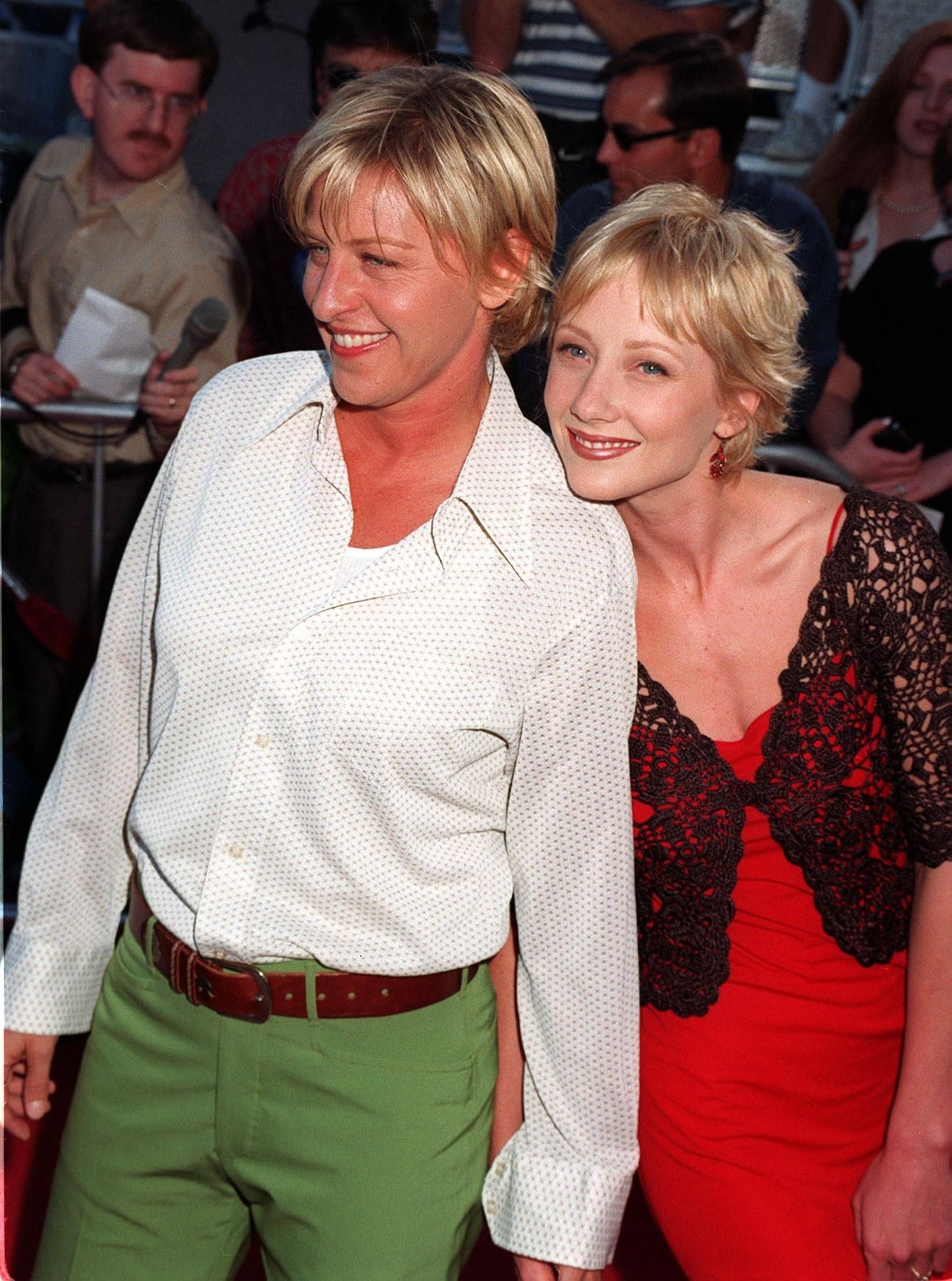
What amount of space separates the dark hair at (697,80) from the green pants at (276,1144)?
6.85 feet

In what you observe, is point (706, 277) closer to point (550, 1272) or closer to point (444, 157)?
point (444, 157)

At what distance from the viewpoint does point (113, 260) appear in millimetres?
3090

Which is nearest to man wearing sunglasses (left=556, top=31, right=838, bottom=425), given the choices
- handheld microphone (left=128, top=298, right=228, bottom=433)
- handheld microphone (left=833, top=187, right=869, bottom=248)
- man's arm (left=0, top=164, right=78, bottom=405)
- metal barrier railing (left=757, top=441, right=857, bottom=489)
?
metal barrier railing (left=757, top=441, right=857, bottom=489)

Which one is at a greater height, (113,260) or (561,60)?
(561,60)

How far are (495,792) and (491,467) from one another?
351mm

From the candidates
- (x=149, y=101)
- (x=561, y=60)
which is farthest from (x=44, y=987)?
(x=561, y=60)

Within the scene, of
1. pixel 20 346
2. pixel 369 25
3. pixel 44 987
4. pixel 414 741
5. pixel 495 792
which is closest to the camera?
pixel 414 741

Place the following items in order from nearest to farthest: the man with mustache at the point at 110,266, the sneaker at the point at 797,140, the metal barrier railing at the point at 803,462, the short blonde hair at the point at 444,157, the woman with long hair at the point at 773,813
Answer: the short blonde hair at the point at 444,157 < the woman with long hair at the point at 773,813 < the metal barrier railing at the point at 803,462 < the man with mustache at the point at 110,266 < the sneaker at the point at 797,140

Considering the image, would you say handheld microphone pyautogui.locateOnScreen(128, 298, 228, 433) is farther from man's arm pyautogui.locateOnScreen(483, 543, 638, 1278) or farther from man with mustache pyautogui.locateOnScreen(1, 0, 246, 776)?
man's arm pyautogui.locateOnScreen(483, 543, 638, 1278)

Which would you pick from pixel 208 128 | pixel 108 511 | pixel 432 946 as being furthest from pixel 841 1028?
pixel 208 128

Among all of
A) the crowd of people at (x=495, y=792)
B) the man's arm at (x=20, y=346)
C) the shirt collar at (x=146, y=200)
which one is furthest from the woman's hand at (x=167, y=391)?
the crowd of people at (x=495, y=792)

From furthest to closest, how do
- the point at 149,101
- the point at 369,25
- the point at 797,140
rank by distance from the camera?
the point at 797,140, the point at 149,101, the point at 369,25

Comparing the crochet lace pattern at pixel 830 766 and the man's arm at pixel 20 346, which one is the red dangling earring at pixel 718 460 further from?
the man's arm at pixel 20 346

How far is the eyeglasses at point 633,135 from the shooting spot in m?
2.97
